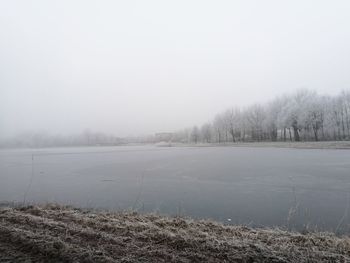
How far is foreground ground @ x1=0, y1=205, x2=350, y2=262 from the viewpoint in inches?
177

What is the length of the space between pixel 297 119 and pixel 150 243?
65.0m

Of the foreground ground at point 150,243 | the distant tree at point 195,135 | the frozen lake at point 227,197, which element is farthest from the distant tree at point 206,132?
the foreground ground at point 150,243

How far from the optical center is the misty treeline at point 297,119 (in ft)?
204

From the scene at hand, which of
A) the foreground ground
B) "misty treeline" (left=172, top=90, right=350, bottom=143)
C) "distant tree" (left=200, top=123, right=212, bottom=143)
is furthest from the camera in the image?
"distant tree" (left=200, top=123, right=212, bottom=143)

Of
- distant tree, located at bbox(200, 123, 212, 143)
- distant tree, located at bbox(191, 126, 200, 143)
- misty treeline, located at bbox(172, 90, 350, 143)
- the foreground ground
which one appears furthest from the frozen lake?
distant tree, located at bbox(191, 126, 200, 143)

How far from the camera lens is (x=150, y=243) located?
5164 millimetres

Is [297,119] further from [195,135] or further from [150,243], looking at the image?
[150,243]

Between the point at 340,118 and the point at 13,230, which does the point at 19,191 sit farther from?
the point at 340,118

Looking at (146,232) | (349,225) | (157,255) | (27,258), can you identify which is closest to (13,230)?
(27,258)

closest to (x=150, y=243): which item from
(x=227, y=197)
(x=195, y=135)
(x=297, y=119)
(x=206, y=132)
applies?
(x=227, y=197)

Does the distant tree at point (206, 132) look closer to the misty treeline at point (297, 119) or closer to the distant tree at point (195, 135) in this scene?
the distant tree at point (195, 135)

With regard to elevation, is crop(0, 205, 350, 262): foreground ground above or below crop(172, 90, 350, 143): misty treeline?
below

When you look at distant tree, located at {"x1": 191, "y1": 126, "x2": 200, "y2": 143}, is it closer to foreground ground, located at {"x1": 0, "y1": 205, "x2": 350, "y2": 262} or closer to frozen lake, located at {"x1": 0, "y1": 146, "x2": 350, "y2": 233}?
frozen lake, located at {"x1": 0, "y1": 146, "x2": 350, "y2": 233}

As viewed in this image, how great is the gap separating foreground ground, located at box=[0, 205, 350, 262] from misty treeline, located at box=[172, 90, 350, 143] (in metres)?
62.3
